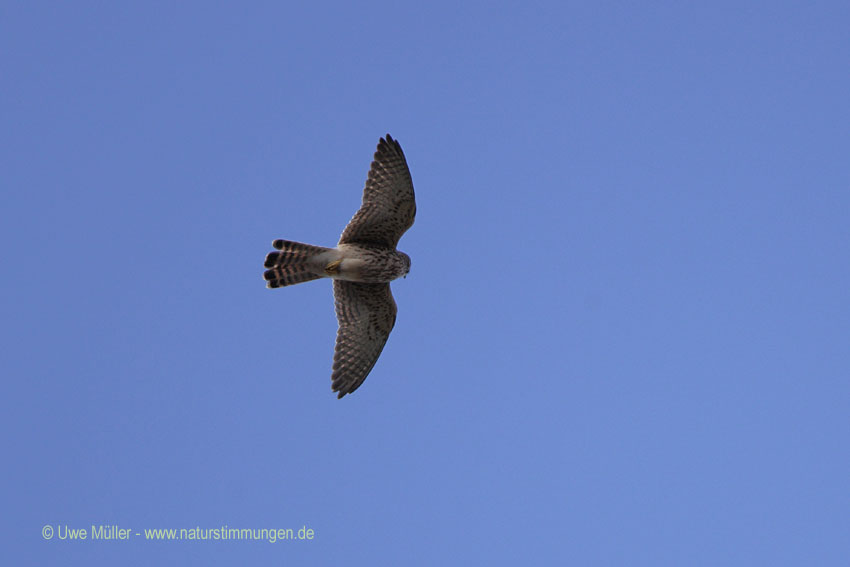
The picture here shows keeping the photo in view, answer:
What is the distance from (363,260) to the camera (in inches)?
610

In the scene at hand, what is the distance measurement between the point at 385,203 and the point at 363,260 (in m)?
0.99

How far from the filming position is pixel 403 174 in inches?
602

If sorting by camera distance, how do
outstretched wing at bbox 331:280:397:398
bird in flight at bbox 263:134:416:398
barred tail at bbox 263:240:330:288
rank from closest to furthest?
barred tail at bbox 263:240:330:288 → bird in flight at bbox 263:134:416:398 → outstretched wing at bbox 331:280:397:398

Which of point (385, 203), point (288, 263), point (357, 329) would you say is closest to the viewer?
point (288, 263)

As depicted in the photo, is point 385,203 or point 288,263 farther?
point 385,203

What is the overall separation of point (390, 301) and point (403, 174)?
2386 millimetres

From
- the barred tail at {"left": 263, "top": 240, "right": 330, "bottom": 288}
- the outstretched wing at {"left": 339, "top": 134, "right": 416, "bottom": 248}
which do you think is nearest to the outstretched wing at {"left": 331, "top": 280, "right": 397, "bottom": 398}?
the outstretched wing at {"left": 339, "top": 134, "right": 416, "bottom": 248}

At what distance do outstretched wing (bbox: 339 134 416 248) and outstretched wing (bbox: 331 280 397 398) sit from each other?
1.05m

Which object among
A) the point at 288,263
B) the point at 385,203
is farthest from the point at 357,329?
the point at 385,203

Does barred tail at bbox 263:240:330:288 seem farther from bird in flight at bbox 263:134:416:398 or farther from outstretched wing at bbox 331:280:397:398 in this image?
outstretched wing at bbox 331:280:397:398

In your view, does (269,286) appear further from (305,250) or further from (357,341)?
(357,341)

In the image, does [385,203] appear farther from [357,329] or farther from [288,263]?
[357,329]

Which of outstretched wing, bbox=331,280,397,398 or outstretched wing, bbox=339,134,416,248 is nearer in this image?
outstretched wing, bbox=339,134,416,248

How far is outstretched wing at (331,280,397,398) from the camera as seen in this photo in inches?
648
